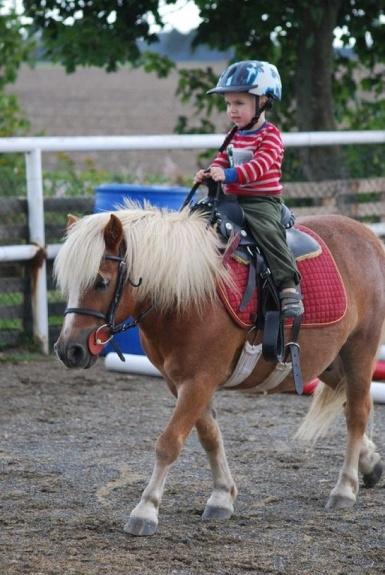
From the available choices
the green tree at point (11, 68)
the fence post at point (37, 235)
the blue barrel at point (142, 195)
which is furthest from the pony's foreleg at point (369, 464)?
the green tree at point (11, 68)

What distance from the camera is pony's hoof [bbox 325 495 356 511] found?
543 cm

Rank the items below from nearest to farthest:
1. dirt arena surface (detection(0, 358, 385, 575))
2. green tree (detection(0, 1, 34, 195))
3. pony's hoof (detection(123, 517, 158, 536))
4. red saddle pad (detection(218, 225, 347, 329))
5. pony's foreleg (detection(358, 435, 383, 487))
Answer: dirt arena surface (detection(0, 358, 385, 575)) → pony's hoof (detection(123, 517, 158, 536)) → red saddle pad (detection(218, 225, 347, 329)) → pony's foreleg (detection(358, 435, 383, 487)) → green tree (detection(0, 1, 34, 195))

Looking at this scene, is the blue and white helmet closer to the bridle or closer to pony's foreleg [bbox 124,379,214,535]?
the bridle

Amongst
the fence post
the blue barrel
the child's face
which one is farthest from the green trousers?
the fence post

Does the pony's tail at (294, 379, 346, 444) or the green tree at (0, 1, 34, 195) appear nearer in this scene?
the pony's tail at (294, 379, 346, 444)

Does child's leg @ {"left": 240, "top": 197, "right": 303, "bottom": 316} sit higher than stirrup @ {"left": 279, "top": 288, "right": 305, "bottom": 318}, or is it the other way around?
child's leg @ {"left": 240, "top": 197, "right": 303, "bottom": 316}

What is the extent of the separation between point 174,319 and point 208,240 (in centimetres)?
37

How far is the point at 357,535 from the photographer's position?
16.3 ft

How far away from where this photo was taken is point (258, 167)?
200 inches

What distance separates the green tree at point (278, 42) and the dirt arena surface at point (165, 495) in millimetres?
3902

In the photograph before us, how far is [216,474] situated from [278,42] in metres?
7.40

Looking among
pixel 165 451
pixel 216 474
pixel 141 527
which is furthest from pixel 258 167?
pixel 141 527

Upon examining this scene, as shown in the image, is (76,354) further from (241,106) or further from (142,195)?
(142,195)

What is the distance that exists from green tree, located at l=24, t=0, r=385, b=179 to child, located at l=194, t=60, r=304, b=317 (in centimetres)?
552
